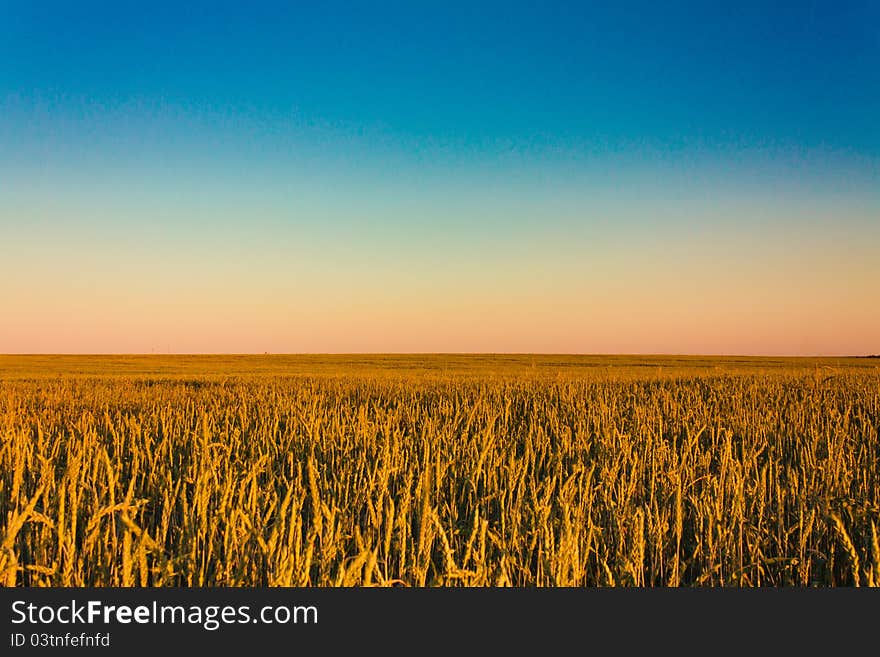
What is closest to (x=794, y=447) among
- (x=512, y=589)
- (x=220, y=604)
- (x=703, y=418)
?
(x=703, y=418)

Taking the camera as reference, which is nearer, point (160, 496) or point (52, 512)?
point (52, 512)

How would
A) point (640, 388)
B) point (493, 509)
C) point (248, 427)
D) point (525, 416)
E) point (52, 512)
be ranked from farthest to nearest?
1. point (640, 388)
2. point (525, 416)
3. point (248, 427)
4. point (493, 509)
5. point (52, 512)

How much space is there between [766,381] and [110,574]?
14789 millimetres

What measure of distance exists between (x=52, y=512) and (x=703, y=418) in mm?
6660

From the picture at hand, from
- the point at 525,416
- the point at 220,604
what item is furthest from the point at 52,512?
the point at 525,416

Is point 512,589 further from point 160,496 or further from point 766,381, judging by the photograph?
point 766,381

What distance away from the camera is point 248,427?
707 cm

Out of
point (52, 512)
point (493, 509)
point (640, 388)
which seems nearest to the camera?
point (52, 512)

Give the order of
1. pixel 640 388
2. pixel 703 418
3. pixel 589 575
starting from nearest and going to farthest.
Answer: pixel 589 575 → pixel 703 418 → pixel 640 388

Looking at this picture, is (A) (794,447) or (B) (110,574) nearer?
(B) (110,574)

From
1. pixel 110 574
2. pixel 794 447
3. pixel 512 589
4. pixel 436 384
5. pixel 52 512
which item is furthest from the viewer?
pixel 436 384

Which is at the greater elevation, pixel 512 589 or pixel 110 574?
pixel 512 589

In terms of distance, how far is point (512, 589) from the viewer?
2.08 meters

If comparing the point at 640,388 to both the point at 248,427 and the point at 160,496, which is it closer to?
the point at 248,427
